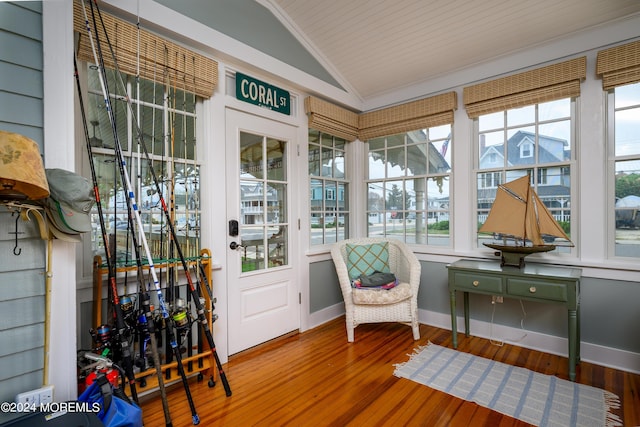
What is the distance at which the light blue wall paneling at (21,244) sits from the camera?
1.33 metres

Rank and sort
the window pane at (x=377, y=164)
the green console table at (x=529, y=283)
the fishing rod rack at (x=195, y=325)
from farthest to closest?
the window pane at (x=377, y=164) → the green console table at (x=529, y=283) → the fishing rod rack at (x=195, y=325)

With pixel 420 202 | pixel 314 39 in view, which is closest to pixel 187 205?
pixel 314 39

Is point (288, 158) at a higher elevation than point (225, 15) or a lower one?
lower

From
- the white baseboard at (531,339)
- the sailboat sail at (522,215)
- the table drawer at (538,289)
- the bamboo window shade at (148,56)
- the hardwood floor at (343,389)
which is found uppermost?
the bamboo window shade at (148,56)

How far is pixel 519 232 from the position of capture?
2.47 metres

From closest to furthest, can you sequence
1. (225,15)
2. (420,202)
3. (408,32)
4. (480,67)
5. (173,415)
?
1. (173,415)
2. (225,15)
3. (408,32)
4. (480,67)
5. (420,202)

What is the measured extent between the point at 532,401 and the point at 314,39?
3351mm

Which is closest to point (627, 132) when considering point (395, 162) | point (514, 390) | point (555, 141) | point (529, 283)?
point (555, 141)

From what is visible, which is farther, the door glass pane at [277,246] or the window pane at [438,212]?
the window pane at [438,212]

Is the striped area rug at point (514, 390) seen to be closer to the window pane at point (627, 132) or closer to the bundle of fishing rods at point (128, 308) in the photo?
the bundle of fishing rods at point (128, 308)

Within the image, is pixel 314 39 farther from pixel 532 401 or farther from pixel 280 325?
pixel 532 401

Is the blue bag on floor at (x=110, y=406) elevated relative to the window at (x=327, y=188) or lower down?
lower down

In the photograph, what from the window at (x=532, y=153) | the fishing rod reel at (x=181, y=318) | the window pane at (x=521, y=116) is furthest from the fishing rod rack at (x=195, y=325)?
the window pane at (x=521, y=116)

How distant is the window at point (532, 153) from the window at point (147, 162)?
8.51 feet
